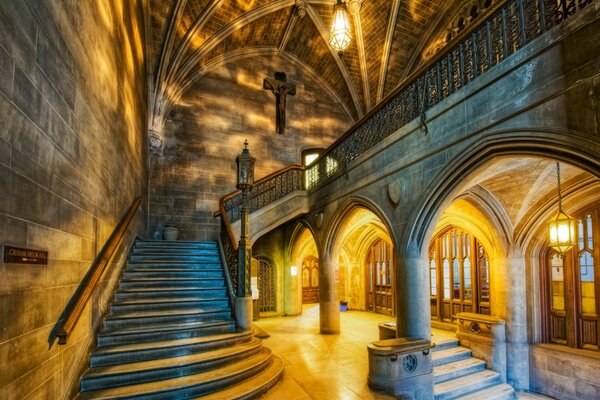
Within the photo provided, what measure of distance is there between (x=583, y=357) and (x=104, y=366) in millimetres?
7357

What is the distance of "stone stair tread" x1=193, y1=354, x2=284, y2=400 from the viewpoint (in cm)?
435

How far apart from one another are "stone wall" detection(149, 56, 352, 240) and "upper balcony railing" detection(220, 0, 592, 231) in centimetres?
421

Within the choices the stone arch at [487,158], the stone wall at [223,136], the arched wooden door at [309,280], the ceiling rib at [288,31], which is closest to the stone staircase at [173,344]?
the stone arch at [487,158]

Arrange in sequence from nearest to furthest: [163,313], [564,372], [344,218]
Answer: [163,313] < [564,372] < [344,218]

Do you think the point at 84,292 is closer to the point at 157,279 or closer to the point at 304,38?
the point at 157,279

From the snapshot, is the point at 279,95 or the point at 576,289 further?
the point at 279,95

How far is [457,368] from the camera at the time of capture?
673 cm

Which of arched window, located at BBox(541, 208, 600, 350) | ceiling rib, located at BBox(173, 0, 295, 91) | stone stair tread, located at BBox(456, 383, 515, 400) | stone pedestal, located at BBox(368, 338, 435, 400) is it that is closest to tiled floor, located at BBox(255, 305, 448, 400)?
stone pedestal, located at BBox(368, 338, 435, 400)

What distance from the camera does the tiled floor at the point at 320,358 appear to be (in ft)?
16.2

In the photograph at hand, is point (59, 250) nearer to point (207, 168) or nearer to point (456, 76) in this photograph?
point (456, 76)

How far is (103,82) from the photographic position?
493 centimetres

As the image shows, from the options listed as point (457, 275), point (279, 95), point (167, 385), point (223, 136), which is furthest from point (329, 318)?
point (279, 95)

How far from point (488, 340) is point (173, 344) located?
581 cm

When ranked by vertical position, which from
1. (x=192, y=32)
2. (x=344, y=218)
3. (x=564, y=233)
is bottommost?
(x=564, y=233)
